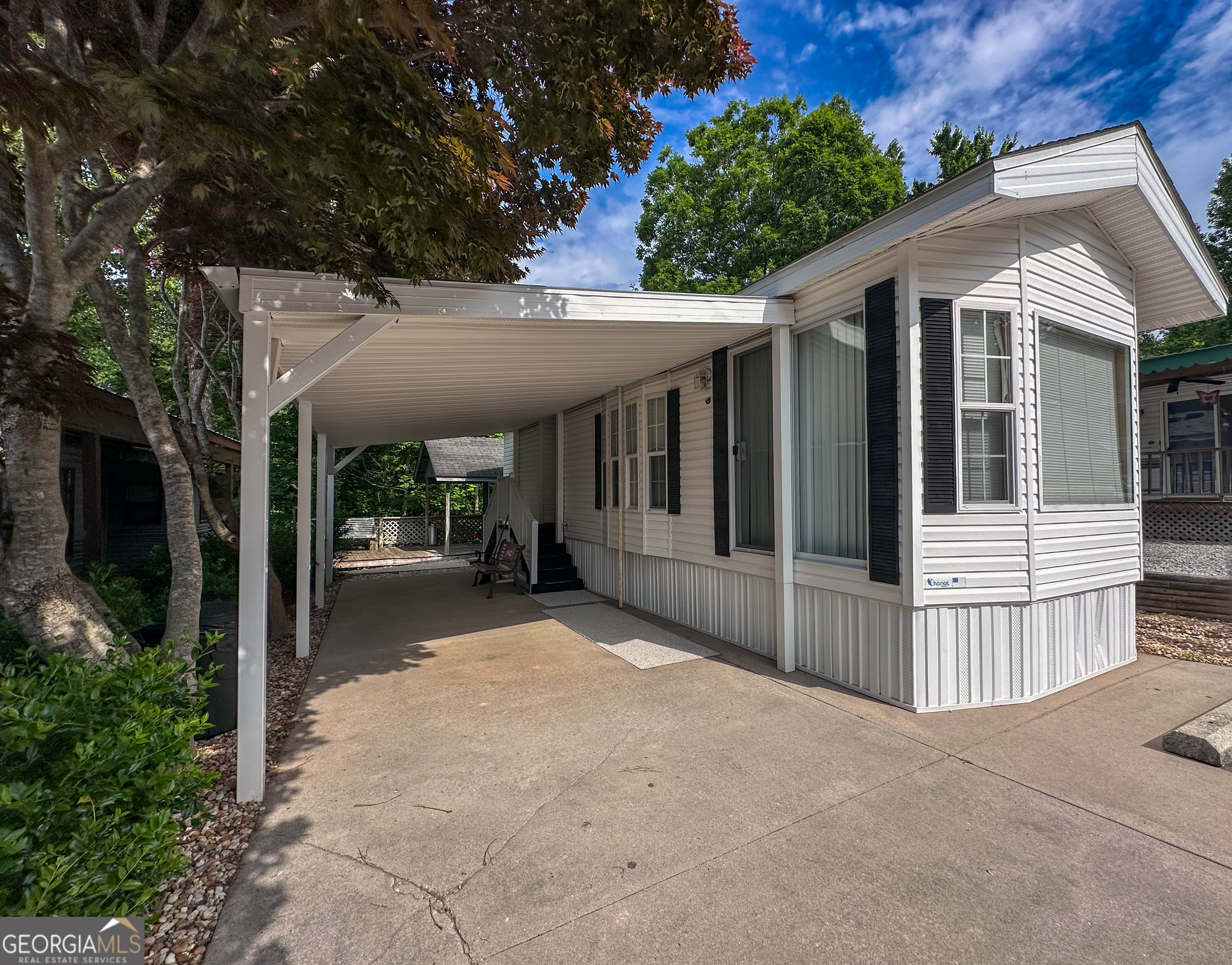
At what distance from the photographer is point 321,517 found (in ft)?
28.4

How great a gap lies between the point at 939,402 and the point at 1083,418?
1722 millimetres

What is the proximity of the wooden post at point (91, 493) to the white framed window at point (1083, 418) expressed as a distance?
8.55 meters

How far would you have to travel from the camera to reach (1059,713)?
3.81m

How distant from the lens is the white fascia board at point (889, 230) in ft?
A: 11.0

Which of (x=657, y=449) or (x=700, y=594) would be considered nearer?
(x=700, y=594)

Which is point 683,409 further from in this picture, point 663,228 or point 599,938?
point 663,228

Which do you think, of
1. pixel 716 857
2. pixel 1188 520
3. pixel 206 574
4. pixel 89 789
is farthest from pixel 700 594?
pixel 1188 520

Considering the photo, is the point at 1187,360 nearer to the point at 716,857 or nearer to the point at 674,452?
the point at 674,452

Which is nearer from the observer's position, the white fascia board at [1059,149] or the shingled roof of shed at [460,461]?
the white fascia board at [1059,149]

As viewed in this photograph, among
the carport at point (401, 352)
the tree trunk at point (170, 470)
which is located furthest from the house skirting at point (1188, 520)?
the tree trunk at point (170, 470)

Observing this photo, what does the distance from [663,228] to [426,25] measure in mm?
20618

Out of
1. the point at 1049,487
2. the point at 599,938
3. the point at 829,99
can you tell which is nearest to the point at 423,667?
the point at 599,938

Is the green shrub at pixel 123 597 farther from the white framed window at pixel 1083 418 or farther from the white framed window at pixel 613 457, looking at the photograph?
the white framed window at pixel 1083 418

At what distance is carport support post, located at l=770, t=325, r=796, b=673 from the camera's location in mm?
4664
